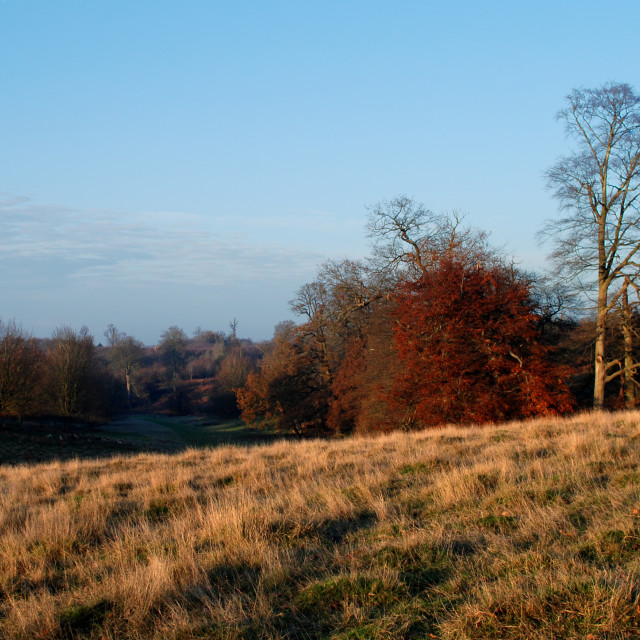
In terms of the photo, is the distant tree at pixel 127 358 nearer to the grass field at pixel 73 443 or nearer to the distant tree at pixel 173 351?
the distant tree at pixel 173 351

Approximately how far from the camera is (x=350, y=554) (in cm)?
464

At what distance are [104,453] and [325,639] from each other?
3359cm

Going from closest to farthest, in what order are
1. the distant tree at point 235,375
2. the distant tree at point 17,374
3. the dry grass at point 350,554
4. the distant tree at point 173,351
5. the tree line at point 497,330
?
1. the dry grass at point 350,554
2. the tree line at point 497,330
3. the distant tree at point 17,374
4. the distant tree at point 235,375
5. the distant tree at point 173,351

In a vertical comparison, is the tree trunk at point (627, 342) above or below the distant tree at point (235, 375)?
above

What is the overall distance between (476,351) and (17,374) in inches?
→ 1309

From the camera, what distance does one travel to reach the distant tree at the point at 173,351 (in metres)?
109

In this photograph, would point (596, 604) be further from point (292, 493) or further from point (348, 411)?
point (348, 411)

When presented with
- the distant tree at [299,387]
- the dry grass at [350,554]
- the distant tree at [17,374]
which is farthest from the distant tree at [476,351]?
the distant tree at [17,374]

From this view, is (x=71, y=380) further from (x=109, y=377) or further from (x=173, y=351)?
(x=173, y=351)

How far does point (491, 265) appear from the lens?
24.2 meters

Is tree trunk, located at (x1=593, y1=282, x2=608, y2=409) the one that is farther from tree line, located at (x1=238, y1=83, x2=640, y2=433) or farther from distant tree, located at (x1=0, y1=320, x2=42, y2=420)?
distant tree, located at (x1=0, y1=320, x2=42, y2=420)

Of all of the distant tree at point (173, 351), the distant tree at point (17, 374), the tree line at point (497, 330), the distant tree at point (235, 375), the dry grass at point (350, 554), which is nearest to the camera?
the dry grass at point (350, 554)

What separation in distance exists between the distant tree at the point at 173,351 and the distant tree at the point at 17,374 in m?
62.1

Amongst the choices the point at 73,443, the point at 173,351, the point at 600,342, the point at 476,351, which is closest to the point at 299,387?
the point at 73,443
